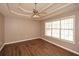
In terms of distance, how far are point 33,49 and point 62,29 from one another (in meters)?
0.72

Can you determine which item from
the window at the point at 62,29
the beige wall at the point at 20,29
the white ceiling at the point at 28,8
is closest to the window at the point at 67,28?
the window at the point at 62,29

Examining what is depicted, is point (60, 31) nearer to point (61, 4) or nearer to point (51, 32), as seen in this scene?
point (51, 32)

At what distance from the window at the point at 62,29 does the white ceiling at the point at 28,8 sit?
0.74 ft

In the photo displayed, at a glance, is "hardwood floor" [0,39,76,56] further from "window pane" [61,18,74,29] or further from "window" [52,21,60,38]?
"window pane" [61,18,74,29]

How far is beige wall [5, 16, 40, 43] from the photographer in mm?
1934

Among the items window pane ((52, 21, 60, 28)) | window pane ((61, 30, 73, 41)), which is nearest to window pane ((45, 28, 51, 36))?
window pane ((52, 21, 60, 28))

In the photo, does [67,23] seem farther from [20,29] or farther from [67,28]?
[20,29]

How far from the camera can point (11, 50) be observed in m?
1.86

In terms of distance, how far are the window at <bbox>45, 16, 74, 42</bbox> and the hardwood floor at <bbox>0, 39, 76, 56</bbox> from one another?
0.24 m

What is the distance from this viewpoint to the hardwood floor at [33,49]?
1824 mm

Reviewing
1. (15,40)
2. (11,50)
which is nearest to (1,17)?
(15,40)

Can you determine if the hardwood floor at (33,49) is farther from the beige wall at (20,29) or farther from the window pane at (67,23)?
the window pane at (67,23)

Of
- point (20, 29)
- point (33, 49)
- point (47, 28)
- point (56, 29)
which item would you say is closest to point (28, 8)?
point (20, 29)

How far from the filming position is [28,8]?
183 cm
